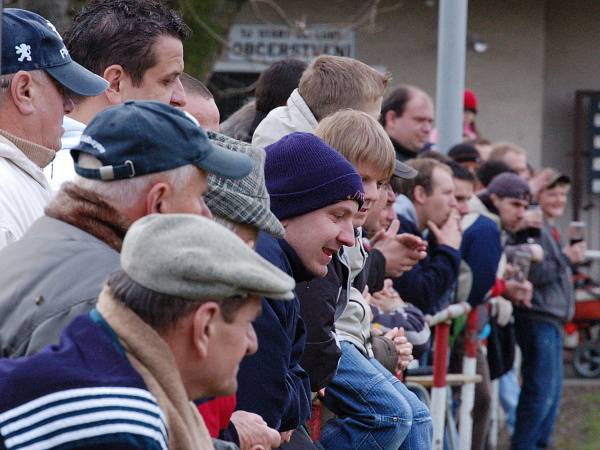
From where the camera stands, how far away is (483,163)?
9.60 metres

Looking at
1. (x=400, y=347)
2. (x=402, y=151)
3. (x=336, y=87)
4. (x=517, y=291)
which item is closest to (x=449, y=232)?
(x=402, y=151)

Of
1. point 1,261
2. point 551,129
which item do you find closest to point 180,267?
point 1,261

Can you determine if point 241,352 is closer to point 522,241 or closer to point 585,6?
point 522,241

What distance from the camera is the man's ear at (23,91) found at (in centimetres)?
379

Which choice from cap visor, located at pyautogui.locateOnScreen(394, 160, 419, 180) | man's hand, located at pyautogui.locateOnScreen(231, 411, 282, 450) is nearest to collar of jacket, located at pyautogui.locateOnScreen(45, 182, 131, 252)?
man's hand, located at pyautogui.locateOnScreen(231, 411, 282, 450)

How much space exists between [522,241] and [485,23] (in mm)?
7604

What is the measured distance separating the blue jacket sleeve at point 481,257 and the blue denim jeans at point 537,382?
196 cm

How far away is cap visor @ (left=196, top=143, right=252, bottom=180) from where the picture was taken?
2934 millimetres

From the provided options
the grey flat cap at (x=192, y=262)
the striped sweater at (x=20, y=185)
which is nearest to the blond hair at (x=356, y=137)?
the striped sweater at (x=20, y=185)

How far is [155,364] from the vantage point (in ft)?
7.80

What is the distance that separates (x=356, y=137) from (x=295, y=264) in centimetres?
77

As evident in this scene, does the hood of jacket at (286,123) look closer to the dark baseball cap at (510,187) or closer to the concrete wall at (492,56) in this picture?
the dark baseball cap at (510,187)

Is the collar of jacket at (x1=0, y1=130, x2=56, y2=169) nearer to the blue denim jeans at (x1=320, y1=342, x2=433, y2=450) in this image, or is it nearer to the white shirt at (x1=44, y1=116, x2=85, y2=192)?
the white shirt at (x1=44, y1=116, x2=85, y2=192)

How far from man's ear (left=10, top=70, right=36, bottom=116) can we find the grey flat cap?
151 centimetres
